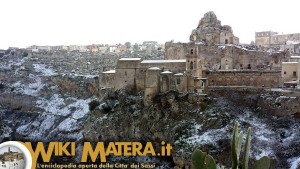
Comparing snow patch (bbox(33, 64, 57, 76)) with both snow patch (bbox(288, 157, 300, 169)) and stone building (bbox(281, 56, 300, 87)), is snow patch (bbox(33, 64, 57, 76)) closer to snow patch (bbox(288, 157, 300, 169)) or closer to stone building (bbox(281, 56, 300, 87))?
stone building (bbox(281, 56, 300, 87))

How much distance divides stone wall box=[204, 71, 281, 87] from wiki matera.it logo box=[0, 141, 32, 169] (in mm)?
22312

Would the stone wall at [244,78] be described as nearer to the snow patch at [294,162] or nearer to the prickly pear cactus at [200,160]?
the snow patch at [294,162]

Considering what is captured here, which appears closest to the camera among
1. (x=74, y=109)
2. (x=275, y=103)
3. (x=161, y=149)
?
(x=275, y=103)

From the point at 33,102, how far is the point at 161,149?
20486mm

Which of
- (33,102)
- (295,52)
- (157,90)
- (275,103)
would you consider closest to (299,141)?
(275,103)

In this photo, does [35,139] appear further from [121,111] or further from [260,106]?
[260,106]

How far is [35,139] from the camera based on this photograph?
113 ft

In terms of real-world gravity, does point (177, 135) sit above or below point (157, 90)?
below

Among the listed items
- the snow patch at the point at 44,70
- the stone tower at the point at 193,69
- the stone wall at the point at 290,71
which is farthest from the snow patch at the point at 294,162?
the snow patch at the point at 44,70

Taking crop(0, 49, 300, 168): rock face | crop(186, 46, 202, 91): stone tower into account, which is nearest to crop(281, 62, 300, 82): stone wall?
crop(0, 49, 300, 168): rock face

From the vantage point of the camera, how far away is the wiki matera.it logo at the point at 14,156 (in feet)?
15.4

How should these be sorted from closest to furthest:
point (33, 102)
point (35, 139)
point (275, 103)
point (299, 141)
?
point (299, 141)
point (275, 103)
point (35, 139)
point (33, 102)

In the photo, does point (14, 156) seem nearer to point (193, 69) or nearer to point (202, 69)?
point (193, 69)

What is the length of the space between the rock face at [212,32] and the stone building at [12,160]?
84.8ft
